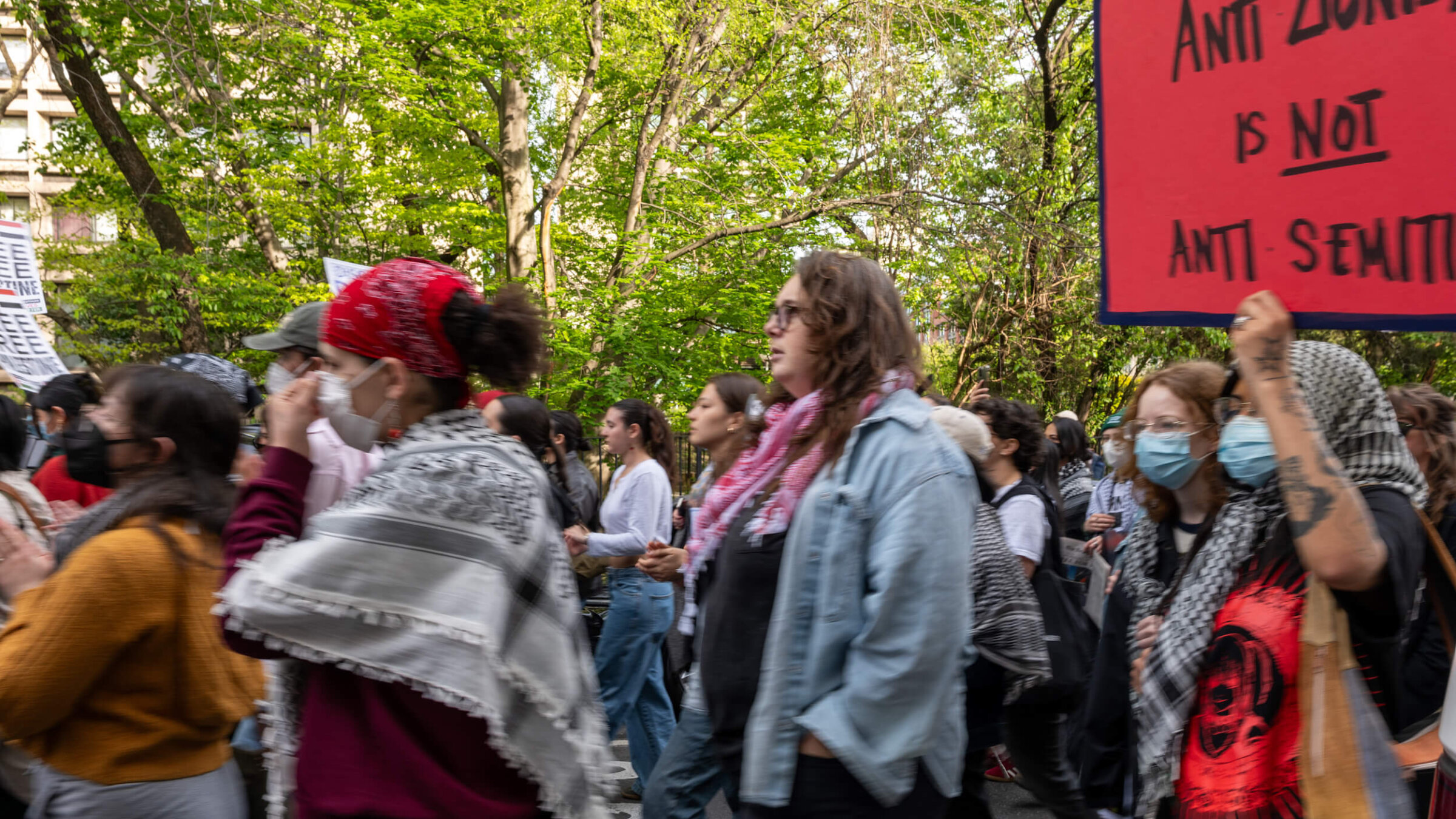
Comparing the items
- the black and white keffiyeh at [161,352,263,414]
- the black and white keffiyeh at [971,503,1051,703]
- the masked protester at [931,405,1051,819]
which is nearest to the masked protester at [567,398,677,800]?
the black and white keffiyeh at [161,352,263,414]

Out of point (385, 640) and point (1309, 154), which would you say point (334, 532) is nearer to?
point (385, 640)

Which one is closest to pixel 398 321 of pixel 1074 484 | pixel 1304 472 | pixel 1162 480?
pixel 1304 472

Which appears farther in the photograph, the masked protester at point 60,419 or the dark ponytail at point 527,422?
the dark ponytail at point 527,422

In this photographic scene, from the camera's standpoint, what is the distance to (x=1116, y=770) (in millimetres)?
3723

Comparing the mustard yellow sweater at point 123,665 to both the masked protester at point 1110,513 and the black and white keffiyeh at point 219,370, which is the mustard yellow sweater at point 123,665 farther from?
the masked protester at point 1110,513

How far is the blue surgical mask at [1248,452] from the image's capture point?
231 centimetres

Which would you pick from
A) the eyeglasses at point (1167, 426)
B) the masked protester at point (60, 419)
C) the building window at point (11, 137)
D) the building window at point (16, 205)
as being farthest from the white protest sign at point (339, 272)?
the building window at point (11, 137)

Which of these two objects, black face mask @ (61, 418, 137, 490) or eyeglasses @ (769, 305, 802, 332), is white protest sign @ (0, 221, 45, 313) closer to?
black face mask @ (61, 418, 137, 490)

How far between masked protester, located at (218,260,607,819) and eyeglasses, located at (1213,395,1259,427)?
1.45m

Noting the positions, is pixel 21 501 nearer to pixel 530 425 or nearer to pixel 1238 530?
pixel 530 425

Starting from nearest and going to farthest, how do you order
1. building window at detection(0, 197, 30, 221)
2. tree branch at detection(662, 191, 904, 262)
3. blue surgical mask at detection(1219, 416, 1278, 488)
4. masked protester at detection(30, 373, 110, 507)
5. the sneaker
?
1. blue surgical mask at detection(1219, 416, 1278, 488)
2. masked protester at detection(30, 373, 110, 507)
3. the sneaker
4. tree branch at detection(662, 191, 904, 262)
5. building window at detection(0, 197, 30, 221)

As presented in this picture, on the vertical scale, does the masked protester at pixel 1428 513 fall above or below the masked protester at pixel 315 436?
below

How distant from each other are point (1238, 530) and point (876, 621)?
81 centimetres

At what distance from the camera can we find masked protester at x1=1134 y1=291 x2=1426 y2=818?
6.49ft
